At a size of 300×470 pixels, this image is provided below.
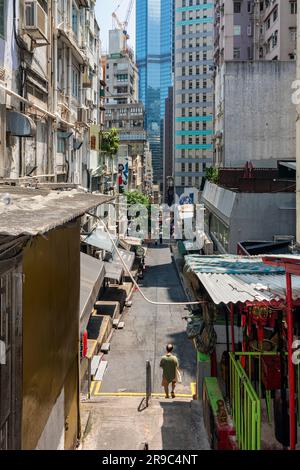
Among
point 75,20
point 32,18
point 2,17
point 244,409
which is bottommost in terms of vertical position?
point 244,409

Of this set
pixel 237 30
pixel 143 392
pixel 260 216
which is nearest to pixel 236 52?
pixel 237 30

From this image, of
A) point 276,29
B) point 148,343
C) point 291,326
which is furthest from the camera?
point 276,29

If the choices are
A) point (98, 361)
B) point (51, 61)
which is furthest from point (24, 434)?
point (51, 61)

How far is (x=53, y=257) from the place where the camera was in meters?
6.86

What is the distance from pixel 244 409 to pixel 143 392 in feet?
25.4

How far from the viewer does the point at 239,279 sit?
320 inches

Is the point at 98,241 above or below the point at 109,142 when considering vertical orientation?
below

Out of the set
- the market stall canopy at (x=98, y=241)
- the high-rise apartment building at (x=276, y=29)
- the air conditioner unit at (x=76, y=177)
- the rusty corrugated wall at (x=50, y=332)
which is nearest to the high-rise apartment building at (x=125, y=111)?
the high-rise apartment building at (x=276, y=29)

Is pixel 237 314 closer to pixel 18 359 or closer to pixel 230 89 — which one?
pixel 18 359

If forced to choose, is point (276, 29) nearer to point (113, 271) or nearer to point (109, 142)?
point (109, 142)

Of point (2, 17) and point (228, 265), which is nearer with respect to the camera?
Answer: point (228, 265)

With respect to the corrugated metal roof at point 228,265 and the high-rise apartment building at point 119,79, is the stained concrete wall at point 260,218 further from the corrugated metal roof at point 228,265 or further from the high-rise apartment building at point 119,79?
the high-rise apartment building at point 119,79

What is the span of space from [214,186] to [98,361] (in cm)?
1607
